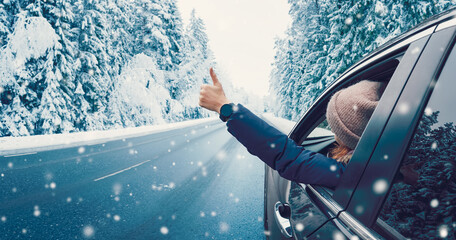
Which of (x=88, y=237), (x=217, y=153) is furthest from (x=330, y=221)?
(x=217, y=153)

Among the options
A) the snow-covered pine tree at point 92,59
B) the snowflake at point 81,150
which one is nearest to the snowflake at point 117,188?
the snowflake at point 81,150

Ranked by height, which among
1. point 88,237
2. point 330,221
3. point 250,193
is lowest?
point 88,237

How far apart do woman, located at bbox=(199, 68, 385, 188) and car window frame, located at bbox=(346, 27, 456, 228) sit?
8.8 inches

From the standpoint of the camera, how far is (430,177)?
77 cm

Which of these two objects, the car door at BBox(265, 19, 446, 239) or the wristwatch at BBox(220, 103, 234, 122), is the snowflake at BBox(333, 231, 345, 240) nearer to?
the car door at BBox(265, 19, 446, 239)

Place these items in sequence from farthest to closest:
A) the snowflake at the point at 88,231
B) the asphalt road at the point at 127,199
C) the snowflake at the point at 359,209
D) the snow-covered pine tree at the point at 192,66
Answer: the snow-covered pine tree at the point at 192,66 → the asphalt road at the point at 127,199 → the snowflake at the point at 88,231 → the snowflake at the point at 359,209

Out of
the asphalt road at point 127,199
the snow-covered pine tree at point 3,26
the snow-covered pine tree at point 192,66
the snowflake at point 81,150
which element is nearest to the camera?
the asphalt road at point 127,199

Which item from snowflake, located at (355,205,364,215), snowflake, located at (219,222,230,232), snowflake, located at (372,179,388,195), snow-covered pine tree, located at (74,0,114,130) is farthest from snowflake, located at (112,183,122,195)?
snow-covered pine tree, located at (74,0,114,130)

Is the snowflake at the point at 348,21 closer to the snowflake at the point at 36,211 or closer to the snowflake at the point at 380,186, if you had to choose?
the snowflake at the point at 380,186

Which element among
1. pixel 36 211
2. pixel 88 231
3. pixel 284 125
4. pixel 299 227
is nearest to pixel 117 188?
pixel 36 211

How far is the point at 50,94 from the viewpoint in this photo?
15023 millimetres

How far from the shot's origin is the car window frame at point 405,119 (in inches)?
31.3

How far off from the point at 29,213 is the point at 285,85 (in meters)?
26.3

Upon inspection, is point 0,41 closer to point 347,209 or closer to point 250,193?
point 250,193
